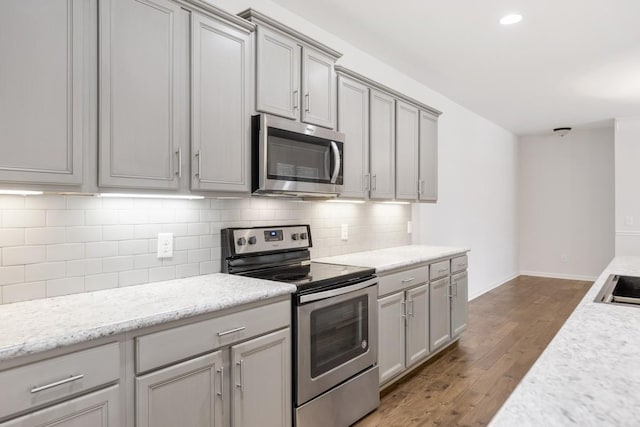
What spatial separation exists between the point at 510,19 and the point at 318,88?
5.10 ft

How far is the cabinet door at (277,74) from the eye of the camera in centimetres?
229

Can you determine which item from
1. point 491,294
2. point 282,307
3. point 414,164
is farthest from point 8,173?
point 491,294

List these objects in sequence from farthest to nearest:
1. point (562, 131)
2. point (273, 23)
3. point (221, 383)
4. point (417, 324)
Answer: point (562, 131)
point (417, 324)
point (273, 23)
point (221, 383)

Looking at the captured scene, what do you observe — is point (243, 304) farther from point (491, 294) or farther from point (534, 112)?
point (534, 112)

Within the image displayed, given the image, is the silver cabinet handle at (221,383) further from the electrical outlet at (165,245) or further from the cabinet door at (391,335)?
the cabinet door at (391,335)

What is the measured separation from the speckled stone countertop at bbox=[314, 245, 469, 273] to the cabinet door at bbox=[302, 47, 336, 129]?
0.97m

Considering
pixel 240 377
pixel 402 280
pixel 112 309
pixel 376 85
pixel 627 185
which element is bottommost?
pixel 240 377

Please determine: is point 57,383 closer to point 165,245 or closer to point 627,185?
point 165,245

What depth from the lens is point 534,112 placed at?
5891mm

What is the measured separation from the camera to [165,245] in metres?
2.20

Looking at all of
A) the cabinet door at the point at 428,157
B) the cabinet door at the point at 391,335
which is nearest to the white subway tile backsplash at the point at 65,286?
the cabinet door at the point at 391,335

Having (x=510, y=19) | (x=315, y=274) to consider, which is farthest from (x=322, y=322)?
(x=510, y=19)

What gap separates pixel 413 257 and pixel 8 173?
257 centimetres

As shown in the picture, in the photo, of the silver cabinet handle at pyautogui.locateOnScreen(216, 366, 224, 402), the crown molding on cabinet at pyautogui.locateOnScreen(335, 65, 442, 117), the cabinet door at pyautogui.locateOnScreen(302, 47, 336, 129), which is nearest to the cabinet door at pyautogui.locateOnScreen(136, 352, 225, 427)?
the silver cabinet handle at pyautogui.locateOnScreen(216, 366, 224, 402)
